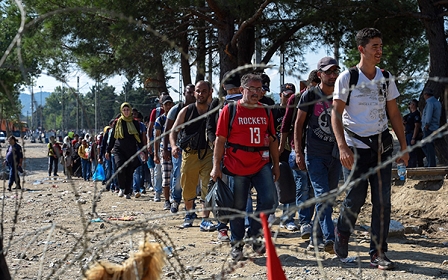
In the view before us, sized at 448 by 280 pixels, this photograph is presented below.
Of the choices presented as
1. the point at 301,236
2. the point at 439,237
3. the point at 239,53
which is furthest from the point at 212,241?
the point at 239,53

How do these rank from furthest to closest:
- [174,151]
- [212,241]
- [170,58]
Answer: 1. [170,58]
2. [174,151]
3. [212,241]

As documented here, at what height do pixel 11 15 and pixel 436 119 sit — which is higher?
pixel 11 15

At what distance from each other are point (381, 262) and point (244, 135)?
1.56 metres

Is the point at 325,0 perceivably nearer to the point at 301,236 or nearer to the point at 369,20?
the point at 369,20

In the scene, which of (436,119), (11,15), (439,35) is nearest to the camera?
(436,119)

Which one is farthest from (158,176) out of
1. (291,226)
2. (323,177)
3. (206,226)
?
(323,177)

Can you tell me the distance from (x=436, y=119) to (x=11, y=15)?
388 inches

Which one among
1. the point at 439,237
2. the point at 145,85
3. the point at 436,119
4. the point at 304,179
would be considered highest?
the point at 145,85

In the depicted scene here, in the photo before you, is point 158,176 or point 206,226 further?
point 158,176

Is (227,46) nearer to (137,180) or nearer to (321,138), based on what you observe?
(137,180)

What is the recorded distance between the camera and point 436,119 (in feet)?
40.8

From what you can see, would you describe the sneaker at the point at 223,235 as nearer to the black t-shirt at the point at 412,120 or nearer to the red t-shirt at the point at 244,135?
the red t-shirt at the point at 244,135

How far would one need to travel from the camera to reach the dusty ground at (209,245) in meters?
4.53

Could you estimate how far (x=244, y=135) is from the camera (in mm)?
5547
